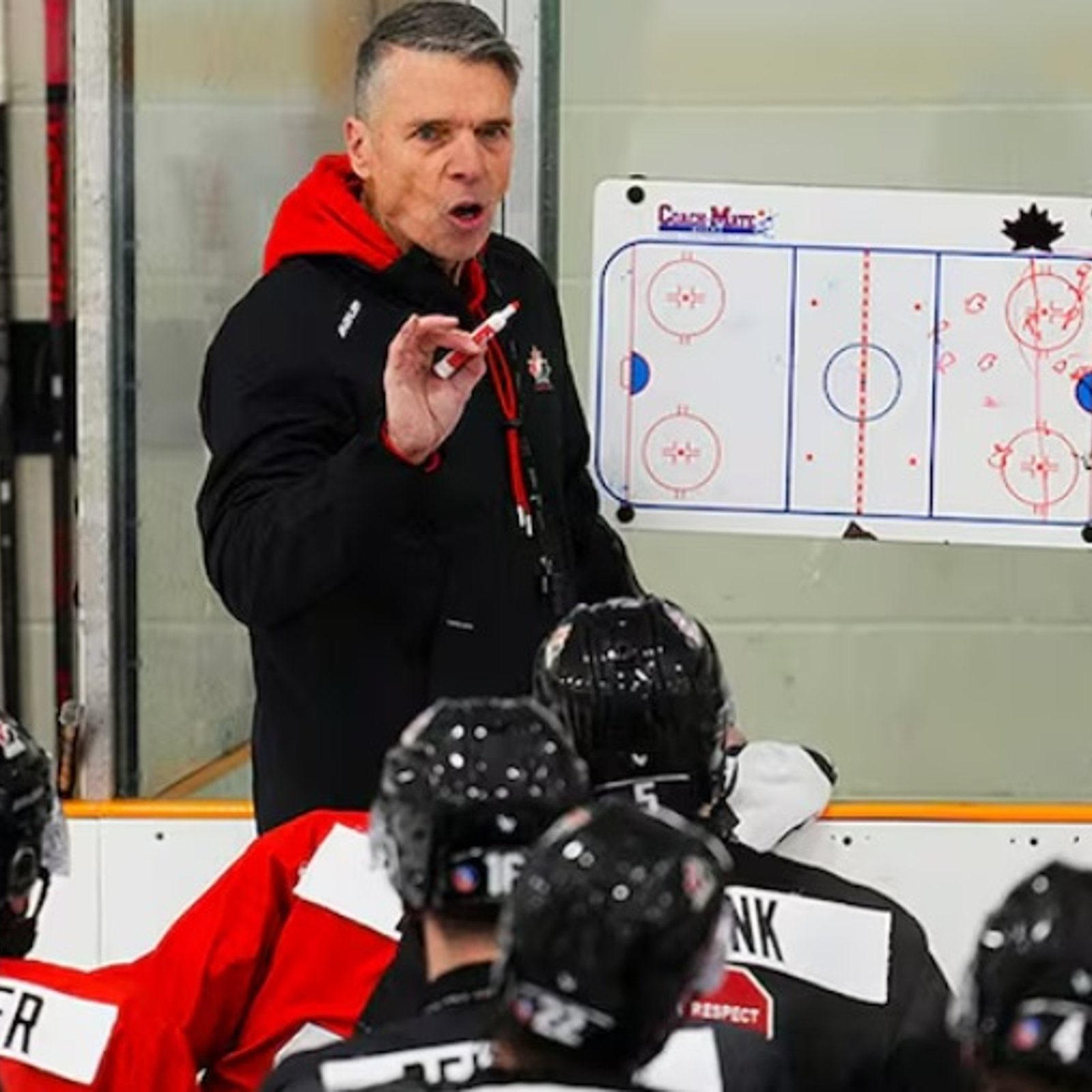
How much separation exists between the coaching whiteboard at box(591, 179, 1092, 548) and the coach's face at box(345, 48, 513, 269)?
0.54 m

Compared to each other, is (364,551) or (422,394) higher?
(422,394)

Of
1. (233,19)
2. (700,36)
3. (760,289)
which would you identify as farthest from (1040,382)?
(233,19)

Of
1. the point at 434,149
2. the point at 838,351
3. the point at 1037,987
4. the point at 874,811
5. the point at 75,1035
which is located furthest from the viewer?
the point at 838,351

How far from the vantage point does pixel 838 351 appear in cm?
308

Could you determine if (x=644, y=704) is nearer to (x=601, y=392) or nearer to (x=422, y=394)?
(x=422, y=394)

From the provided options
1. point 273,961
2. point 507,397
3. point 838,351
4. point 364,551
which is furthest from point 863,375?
point 273,961

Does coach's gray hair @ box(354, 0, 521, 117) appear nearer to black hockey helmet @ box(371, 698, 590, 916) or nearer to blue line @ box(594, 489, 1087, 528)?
blue line @ box(594, 489, 1087, 528)

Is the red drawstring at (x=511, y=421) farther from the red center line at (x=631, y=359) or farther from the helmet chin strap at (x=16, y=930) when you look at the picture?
the helmet chin strap at (x=16, y=930)

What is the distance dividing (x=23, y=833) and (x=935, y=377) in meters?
1.64

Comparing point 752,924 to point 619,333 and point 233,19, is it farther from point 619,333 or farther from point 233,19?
point 233,19

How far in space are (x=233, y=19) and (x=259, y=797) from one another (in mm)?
1095

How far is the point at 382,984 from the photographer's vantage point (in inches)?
67.5

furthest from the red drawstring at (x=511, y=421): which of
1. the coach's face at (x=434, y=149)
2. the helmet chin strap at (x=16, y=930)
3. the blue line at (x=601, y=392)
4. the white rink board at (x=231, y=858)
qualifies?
the helmet chin strap at (x=16, y=930)

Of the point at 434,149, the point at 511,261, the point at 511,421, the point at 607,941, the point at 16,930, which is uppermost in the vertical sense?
the point at 434,149
